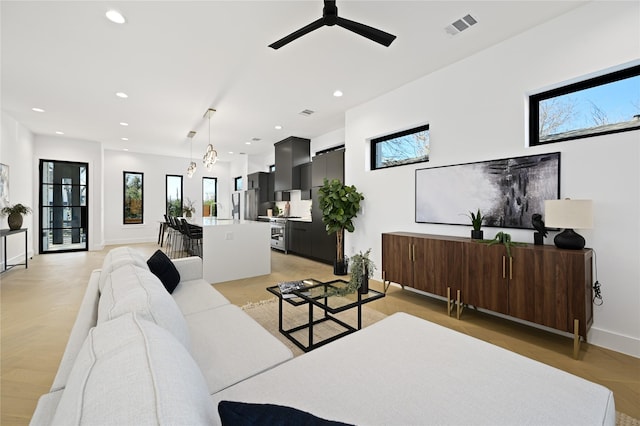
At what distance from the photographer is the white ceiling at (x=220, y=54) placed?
251cm

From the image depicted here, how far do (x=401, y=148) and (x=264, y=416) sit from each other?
434cm

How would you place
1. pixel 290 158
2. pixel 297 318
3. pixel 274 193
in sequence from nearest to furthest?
pixel 297 318
pixel 290 158
pixel 274 193

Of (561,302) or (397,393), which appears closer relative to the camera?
(397,393)

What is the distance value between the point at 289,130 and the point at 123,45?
3699 mm

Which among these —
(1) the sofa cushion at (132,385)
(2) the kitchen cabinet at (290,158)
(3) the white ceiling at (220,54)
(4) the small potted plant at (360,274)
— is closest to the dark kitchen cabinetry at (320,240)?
(2) the kitchen cabinet at (290,158)

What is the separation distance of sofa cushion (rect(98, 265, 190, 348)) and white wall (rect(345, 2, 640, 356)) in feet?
10.8

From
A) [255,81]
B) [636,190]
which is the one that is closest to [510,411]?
[636,190]

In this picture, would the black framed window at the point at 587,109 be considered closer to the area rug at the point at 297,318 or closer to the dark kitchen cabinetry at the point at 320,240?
the area rug at the point at 297,318

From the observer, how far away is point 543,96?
9.49 feet

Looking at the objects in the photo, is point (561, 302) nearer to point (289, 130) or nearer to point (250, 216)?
point (289, 130)

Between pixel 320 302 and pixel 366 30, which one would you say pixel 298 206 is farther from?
pixel 366 30

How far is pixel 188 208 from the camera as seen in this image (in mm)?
9750

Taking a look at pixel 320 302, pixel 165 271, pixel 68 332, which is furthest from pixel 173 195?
pixel 320 302

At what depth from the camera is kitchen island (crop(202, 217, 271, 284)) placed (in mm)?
4344
